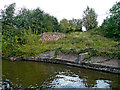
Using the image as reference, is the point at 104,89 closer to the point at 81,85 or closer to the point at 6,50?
the point at 81,85

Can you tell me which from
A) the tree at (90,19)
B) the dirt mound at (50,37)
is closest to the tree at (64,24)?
the tree at (90,19)

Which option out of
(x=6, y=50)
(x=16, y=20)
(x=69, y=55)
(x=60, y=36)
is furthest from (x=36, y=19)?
(x=69, y=55)

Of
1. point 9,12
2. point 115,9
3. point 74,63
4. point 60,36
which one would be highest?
point 9,12

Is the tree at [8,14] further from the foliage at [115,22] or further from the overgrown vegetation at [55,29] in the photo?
the foliage at [115,22]

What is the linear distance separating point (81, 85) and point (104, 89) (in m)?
0.79

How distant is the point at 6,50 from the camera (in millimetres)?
Answer: 11555

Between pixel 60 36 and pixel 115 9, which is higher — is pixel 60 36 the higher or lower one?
the lower one

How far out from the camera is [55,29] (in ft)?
84.1

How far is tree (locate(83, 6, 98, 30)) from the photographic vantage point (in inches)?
918

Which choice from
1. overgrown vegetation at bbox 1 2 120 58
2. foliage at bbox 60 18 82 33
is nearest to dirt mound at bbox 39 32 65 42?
overgrown vegetation at bbox 1 2 120 58

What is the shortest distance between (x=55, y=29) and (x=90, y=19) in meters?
7.16

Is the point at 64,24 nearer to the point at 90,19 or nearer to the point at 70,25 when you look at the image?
the point at 70,25

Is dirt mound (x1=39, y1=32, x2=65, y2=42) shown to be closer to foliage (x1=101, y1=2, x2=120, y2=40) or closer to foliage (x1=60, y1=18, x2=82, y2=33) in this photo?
foliage (x1=60, y1=18, x2=82, y2=33)

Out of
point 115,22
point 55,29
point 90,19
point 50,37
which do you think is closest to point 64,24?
point 55,29
